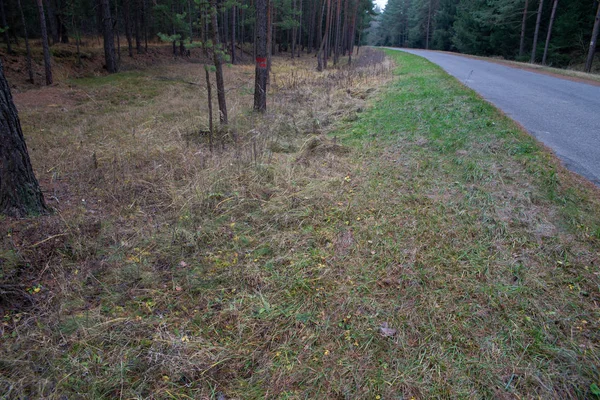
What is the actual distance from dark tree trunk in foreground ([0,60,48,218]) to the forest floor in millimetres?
308

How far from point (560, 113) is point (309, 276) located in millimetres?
7250

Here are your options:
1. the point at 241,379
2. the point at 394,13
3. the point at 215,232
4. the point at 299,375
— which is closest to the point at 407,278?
the point at 299,375

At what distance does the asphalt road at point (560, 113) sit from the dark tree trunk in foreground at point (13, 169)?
6.31 metres

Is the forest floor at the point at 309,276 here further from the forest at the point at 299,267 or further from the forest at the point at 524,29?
the forest at the point at 524,29

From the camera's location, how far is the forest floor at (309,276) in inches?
84.0

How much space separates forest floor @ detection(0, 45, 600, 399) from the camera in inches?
84.0

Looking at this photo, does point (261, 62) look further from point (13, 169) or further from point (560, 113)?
point (560, 113)

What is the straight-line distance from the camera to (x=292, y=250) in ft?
11.0

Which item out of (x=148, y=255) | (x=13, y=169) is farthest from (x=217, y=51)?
(x=148, y=255)

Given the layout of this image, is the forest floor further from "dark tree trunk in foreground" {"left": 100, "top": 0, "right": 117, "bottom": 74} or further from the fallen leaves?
"dark tree trunk in foreground" {"left": 100, "top": 0, "right": 117, "bottom": 74}

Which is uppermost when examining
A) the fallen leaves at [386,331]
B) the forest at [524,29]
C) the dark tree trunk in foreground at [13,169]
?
the forest at [524,29]

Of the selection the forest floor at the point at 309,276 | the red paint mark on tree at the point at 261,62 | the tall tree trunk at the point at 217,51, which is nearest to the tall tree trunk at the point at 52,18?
the red paint mark on tree at the point at 261,62

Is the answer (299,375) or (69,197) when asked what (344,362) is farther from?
(69,197)

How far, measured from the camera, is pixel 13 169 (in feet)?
11.2
